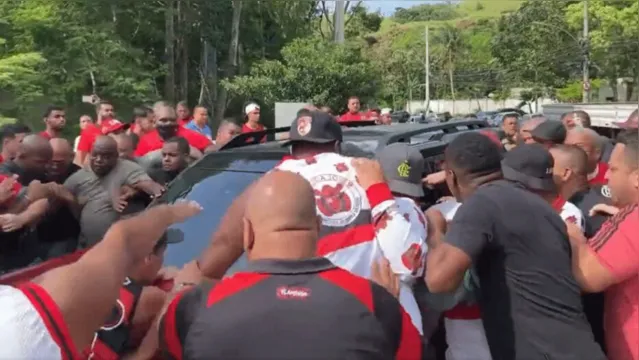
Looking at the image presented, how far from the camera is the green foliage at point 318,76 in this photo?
2547cm

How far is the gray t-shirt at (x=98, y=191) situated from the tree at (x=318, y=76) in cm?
1905

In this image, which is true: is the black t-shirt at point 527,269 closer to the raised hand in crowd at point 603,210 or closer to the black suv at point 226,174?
the raised hand in crowd at point 603,210

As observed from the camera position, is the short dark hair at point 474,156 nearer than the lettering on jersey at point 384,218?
No

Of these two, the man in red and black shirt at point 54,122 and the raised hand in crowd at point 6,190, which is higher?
the man in red and black shirt at point 54,122

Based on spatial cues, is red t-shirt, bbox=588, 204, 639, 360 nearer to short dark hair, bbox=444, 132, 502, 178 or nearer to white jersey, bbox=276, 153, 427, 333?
short dark hair, bbox=444, 132, 502, 178

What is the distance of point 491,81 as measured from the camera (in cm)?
6762

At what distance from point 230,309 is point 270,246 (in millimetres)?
202

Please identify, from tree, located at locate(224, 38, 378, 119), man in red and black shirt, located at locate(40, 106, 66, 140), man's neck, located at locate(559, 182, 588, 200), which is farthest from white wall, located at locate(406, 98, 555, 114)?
man's neck, located at locate(559, 182, 588, 200)

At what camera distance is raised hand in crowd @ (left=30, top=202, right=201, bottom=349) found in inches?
72.1

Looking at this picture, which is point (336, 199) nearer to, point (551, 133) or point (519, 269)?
point (519, 269)

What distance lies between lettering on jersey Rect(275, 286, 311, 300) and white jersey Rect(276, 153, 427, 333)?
109 centimetres

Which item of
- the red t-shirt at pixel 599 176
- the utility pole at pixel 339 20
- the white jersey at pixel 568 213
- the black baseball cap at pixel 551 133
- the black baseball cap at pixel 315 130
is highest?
the utility pole at pixel 339 20

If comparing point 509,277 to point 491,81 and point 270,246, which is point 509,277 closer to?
point 270,246

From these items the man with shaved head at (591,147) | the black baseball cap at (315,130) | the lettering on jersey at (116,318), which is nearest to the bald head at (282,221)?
the lettering on jersey at (116,318)
